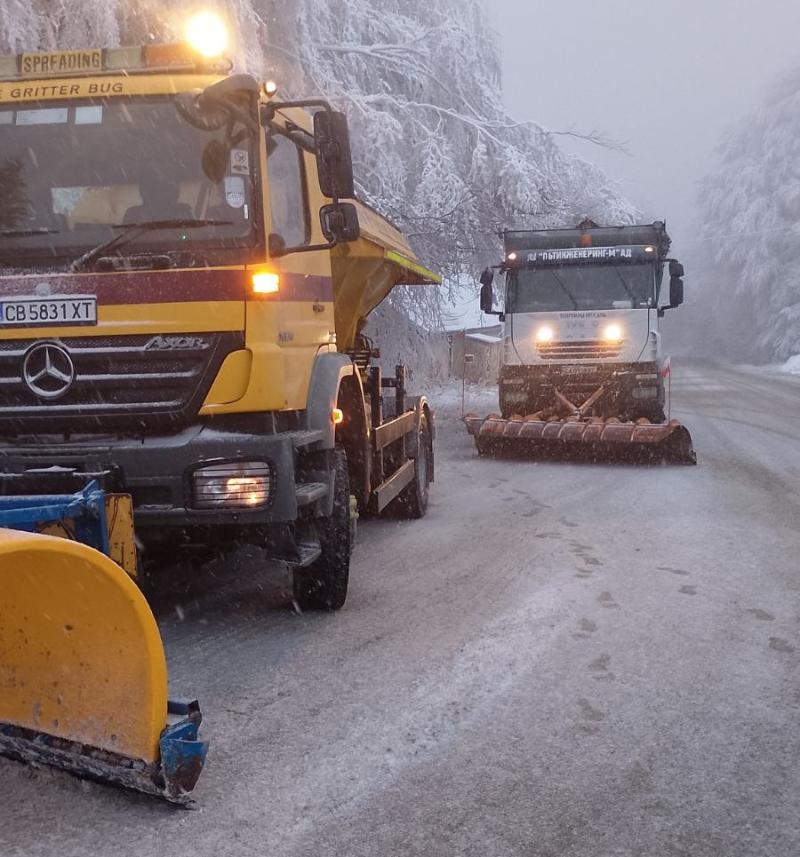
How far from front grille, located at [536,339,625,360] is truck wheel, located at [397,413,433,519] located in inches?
185

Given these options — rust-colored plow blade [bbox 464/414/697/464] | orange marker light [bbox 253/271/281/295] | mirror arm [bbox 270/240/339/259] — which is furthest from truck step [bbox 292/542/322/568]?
rust-colored plow blade [bbox 464/414/697/464]

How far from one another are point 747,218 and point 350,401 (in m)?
45.7

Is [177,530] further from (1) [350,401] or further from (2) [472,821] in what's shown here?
(2) [472,821]

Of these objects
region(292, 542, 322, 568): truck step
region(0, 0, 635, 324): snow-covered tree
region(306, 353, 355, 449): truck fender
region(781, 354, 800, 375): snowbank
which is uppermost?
region(0, 0, 635, 324): snow-covered tree

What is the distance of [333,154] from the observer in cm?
466

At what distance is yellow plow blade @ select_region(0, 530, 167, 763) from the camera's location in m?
2.79

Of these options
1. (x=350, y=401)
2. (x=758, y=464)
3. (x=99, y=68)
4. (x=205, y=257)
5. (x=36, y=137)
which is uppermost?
(x=99, y=68)

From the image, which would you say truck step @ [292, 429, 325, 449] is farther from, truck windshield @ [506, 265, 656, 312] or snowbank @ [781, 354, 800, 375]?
snowbank @ [781, 354, 800, 375]

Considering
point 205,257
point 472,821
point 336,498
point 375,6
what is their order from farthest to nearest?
point 375,6 → point 336,498 → point 205,257 → point 472,821

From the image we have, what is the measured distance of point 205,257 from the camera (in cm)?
435

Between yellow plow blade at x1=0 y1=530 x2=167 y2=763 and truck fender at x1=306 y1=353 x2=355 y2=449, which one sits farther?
truck fender at x1=306 y1=353 x2=355 y2=449

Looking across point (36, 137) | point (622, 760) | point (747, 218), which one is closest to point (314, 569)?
point (622, 760)

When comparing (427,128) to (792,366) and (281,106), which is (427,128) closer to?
(281,106)

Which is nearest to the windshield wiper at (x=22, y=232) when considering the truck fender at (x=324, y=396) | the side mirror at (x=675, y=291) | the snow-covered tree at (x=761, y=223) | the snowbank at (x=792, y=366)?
the truck fender at (x=324, y=396)
